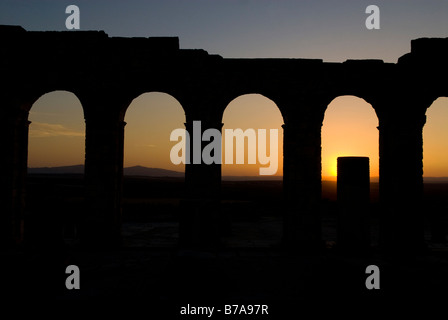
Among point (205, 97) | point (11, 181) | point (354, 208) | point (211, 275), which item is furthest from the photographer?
point (205, 97)

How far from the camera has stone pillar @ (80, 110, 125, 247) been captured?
1171 cm

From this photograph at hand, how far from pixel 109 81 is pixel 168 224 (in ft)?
25.6

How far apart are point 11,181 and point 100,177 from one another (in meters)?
2.58

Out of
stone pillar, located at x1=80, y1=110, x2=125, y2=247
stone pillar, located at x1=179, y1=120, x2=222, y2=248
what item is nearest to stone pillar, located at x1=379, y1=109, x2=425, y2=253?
stone pillar, located at x1=179, y1=120, x2=222, y2=248

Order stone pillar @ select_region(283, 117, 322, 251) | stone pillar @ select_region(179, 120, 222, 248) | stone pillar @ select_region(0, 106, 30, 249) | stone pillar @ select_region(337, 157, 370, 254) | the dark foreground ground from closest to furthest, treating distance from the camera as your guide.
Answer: the dark foreground ground → stone pillar @ select_region(337, 157, 370, 254) → stone pillar @ select_region(179, 120, 222, 248) → stone pillar @ select_region(0, 106, 30, 249) → stone pillar @ select_region(283, 117, 322, 251)

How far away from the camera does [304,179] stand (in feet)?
39.0

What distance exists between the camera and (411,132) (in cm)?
1185

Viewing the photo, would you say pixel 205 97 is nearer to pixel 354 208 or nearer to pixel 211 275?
pixel 354 208

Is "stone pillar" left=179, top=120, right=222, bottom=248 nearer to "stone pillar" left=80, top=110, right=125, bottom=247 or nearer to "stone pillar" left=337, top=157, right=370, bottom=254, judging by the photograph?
"stone pillar" left=80, top=110, right=125, bottom=247

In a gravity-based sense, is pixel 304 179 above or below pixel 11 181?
above

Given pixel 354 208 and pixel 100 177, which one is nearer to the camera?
pixel 354 208

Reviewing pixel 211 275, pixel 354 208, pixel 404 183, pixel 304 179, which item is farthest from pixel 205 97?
pixel 404 183

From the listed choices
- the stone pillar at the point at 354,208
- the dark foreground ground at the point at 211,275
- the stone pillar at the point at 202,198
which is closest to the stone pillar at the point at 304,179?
the dark foreground ground at the point at 211,275

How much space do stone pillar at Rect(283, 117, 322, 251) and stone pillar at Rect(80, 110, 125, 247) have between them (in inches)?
202
